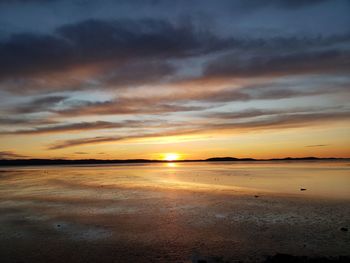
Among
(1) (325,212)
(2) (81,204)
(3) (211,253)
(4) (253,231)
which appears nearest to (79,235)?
(3) (211,253)

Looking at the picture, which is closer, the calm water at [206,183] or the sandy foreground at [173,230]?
the sandy foreground at [173,230]

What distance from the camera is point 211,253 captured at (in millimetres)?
17000

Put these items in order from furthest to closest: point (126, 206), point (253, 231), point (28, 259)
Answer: point (126, 206)
point (253, 231)
point (28, 259)

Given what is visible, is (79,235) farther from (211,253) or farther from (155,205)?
(155,205)

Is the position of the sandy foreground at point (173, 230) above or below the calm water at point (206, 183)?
below

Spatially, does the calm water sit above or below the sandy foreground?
above

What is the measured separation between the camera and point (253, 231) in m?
21.4

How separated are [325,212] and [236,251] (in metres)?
13.2

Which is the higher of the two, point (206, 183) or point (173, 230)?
point (206, 183)

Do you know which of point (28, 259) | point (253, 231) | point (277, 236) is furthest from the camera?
point (253, 231)

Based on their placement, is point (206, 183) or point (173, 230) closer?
point (173, 230)

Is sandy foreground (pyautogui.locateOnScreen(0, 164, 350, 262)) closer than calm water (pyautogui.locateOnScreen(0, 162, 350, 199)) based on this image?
Yes

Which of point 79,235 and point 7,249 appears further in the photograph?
point 79,235

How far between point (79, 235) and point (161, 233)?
201 inches
